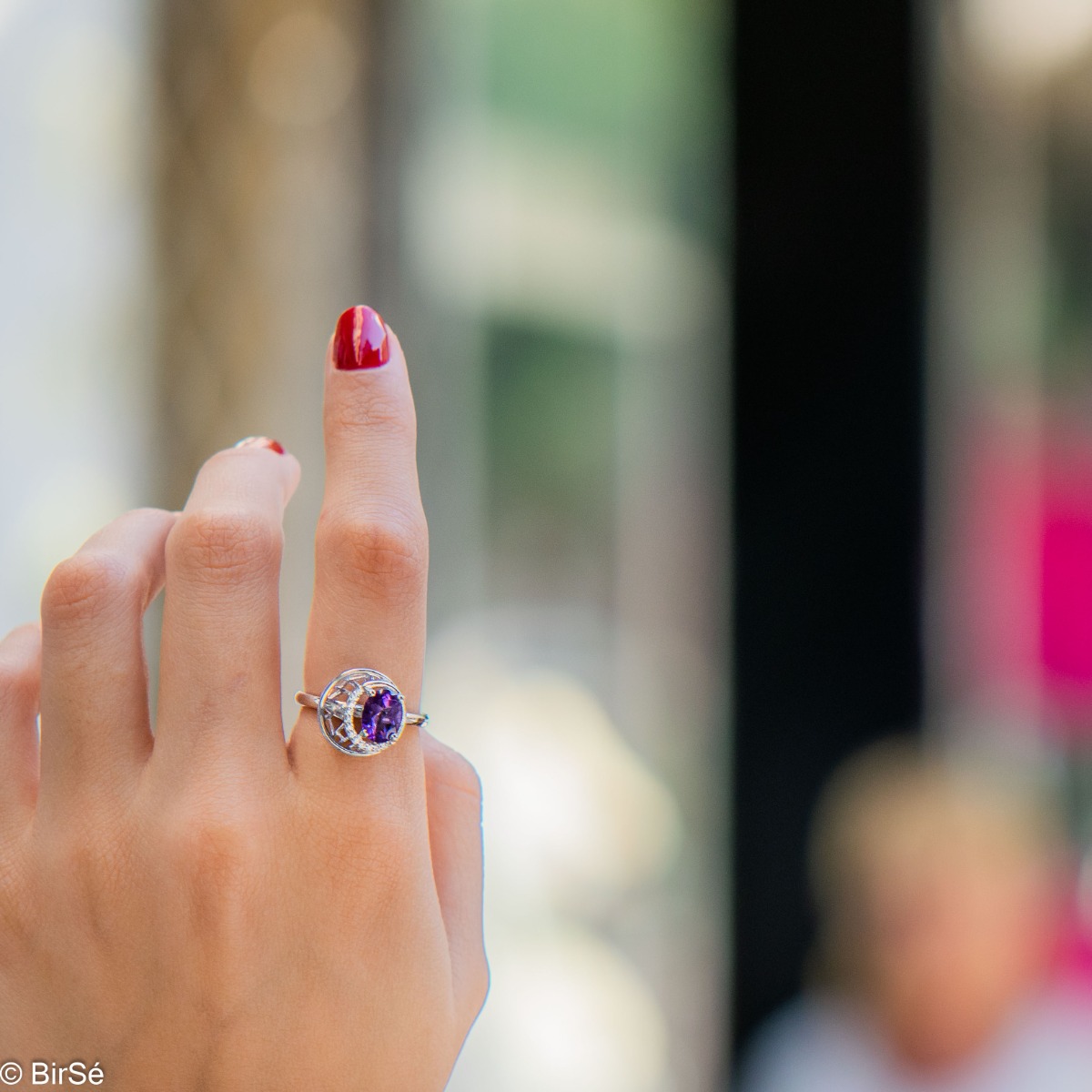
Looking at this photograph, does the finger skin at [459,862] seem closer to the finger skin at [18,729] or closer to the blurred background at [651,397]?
the finger skin at [18,729]

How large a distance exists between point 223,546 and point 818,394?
117 inches

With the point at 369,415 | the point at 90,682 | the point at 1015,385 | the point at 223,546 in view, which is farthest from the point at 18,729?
the point at 1015,385

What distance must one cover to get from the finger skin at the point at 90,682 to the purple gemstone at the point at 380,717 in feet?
0.51

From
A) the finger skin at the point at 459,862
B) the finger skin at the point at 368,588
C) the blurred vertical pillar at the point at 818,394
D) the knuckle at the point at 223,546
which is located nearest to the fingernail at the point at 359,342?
the finger skin at the point at 368,588

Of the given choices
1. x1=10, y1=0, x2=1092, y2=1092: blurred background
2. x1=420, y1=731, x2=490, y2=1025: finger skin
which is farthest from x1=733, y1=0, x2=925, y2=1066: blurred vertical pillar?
x1=420, y1=731, x2=490, y2=1025: finger skin

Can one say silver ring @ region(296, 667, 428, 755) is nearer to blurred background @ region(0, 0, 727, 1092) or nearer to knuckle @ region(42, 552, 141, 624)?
knuckle @ region(42, 552, 141, 624)

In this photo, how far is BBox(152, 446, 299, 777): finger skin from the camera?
69cm

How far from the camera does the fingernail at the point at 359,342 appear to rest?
2.51ft

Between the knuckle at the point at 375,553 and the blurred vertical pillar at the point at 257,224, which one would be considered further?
the blurred vertical pillar at the point at 257,224

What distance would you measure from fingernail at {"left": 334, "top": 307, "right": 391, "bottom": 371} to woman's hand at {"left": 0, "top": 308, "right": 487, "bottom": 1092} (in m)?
Answer: 0.06

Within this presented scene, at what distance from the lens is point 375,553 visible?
0.70 m

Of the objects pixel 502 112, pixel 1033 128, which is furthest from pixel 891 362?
pixel 502 112

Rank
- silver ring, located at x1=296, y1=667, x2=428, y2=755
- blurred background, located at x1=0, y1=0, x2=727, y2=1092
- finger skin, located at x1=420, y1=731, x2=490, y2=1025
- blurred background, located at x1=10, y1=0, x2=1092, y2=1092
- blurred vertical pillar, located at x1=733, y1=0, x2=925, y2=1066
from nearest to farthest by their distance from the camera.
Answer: silver ring, located at x1=296, y1=667, x2=428, y2=755
finger skin, located at x1=420, y1=731, x2=490, y2=1025
blurred background, located at x1=0, y1=0, x2=727, y2=1092
blurred background, located at x1=10, y1=0, x2=1092, y2=1092
blurred vertical pillar, located at x1=733, y1=0, x2=925, y2=1066

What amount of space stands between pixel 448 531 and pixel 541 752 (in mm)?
601
